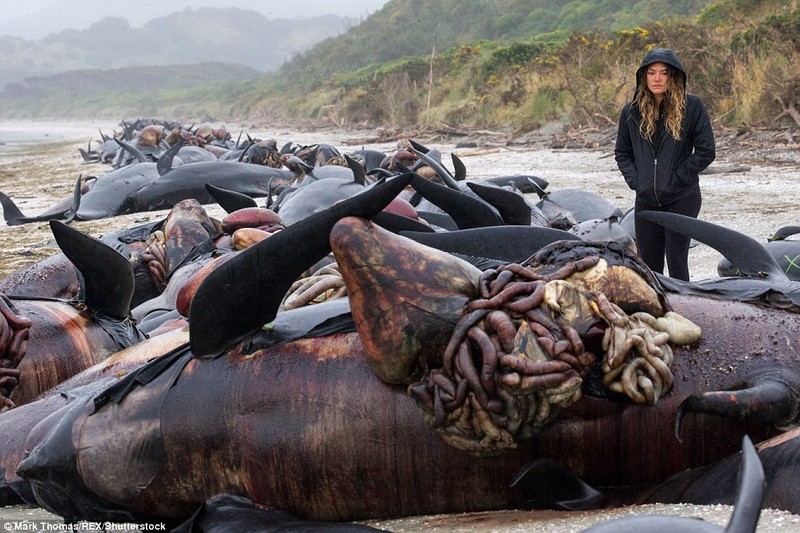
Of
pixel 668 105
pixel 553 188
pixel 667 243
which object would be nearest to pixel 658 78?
pixel 668 105

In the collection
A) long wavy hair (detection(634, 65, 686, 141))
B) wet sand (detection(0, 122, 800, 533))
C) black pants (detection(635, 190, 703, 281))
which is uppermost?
long wavy hair (detection(634, 65, 686, 141))

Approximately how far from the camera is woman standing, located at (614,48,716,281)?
546 cm

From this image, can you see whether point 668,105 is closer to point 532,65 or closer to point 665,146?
point 665,146

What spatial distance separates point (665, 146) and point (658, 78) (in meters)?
0.46

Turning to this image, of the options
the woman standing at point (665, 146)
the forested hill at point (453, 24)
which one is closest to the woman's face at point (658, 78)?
the woman standing at point (665, 146)

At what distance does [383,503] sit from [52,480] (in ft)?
3.33

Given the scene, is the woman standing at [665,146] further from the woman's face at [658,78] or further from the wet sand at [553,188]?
the wet sand at [553,188]

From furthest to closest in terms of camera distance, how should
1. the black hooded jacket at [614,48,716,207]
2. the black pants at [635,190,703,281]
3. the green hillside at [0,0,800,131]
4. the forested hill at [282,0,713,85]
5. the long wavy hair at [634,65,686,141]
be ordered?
the forested hill at [282,0,713,85]
the green hillside at [0,0,800,131]
the black hooded jacket at [614,48,716,207]
the long wavy hair at [634,65,686,141]
the black pants at [635,190,703,281]

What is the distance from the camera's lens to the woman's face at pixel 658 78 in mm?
5434

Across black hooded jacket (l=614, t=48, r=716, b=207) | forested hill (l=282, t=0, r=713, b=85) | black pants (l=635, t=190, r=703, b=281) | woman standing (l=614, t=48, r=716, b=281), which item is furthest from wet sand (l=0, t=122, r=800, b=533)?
forested hill (l=282, t=0, r=713, b=85)

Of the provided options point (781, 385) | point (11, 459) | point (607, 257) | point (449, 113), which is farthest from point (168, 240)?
point (449, 113)

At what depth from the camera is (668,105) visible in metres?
5.55

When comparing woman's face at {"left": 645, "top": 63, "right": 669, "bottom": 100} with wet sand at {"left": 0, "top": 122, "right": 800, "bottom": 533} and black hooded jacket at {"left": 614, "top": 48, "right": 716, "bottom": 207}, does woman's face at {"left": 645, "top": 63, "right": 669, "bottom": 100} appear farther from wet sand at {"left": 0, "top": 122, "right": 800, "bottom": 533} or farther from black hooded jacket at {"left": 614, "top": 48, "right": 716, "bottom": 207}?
wet sand at {"left": 0, "top": 122, "right": 800, "bottom": 533}

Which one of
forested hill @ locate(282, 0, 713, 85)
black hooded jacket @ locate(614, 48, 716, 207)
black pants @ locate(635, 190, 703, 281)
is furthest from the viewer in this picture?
forested hill @ locate(282, 0, 713, 85)
